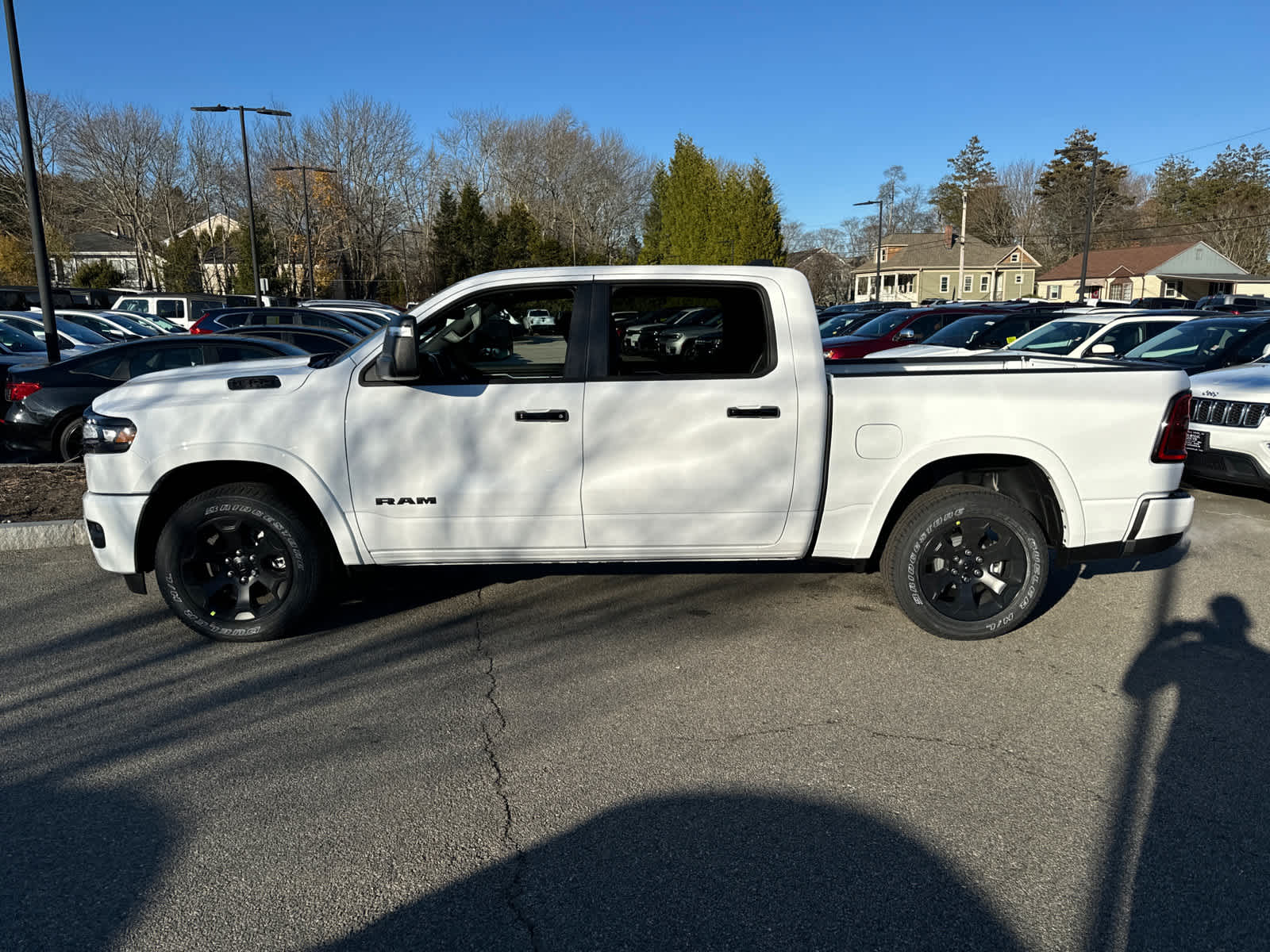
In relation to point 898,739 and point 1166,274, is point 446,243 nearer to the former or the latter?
point 1166,274

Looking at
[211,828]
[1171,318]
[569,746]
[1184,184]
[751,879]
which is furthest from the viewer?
[1184,184]

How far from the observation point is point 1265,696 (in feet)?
14.0

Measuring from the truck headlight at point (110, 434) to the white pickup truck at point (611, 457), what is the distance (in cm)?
1

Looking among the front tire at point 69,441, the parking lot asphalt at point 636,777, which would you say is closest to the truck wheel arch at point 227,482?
the parking lot asphalt at point 636,777

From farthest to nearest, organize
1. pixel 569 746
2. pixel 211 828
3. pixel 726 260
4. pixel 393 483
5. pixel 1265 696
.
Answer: pixel 726 260 < pixel 393 483 < pixel 1265 696 < pixel 569 746 < pixel 211 828

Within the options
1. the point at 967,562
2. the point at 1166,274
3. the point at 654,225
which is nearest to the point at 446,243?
the point at 654,225

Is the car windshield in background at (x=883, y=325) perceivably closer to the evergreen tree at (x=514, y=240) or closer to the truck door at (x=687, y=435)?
the truck door at (x=687, y=435)

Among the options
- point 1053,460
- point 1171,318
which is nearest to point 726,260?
point 1171,318

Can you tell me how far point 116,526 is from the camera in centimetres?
480

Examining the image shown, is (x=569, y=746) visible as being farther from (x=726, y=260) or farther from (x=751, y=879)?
(x=726, y=260)

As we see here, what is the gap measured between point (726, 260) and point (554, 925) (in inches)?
2190

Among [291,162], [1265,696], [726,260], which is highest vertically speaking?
[291,162]

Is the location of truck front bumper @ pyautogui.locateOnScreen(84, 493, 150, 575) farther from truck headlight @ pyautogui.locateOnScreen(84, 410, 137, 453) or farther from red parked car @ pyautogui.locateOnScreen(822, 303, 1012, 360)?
red parked car @ pyautogui.locateOnScreen(822, 303, 1012, 360)

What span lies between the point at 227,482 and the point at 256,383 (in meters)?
0.58
